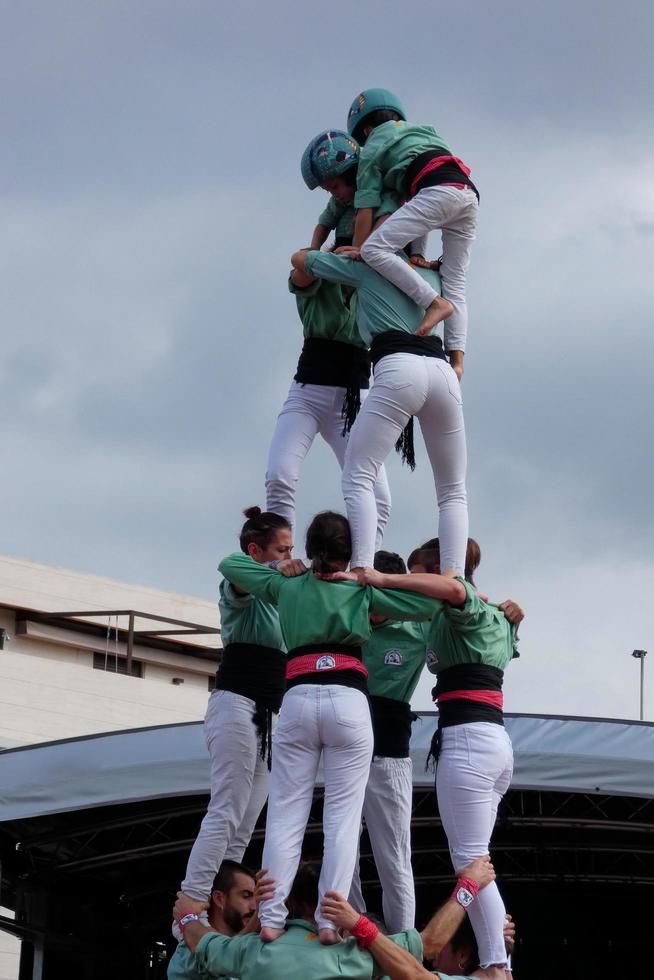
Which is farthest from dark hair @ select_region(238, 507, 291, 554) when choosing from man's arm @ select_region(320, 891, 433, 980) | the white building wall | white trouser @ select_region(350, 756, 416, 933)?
the white building wall

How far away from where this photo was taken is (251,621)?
6.85m

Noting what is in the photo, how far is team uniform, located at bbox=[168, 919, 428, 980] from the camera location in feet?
17.4

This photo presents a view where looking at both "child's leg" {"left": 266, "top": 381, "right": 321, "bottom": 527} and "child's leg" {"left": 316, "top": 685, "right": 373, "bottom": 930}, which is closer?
"child's leg" {"left": 316, "top": 685, "right": 373, "bottom": 930}

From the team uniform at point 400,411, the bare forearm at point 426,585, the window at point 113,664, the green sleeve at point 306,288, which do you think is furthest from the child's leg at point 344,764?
the window at point 113,664

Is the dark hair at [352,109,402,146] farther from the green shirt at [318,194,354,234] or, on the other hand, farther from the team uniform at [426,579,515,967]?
the team uniform at [426,579,515,967]

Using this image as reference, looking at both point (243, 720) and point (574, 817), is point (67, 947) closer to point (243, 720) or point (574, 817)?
point (574, 817)

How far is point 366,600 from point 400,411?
3.60ft

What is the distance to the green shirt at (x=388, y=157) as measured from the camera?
22.7 feet

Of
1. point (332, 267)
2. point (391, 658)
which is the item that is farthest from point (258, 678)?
point (332, 267)

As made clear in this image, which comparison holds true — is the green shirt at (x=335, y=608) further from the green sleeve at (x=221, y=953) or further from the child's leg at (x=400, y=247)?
the child's leg at (x=400, y=247)

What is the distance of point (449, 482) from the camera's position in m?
6.85

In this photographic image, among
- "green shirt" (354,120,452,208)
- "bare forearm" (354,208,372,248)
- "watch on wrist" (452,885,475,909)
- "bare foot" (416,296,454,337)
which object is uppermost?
"green shirt" (354,120,452,208)

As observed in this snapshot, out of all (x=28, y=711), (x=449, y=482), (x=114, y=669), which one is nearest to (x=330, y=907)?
(x=449, y=482)

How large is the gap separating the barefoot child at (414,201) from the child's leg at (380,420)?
0.26 metres
